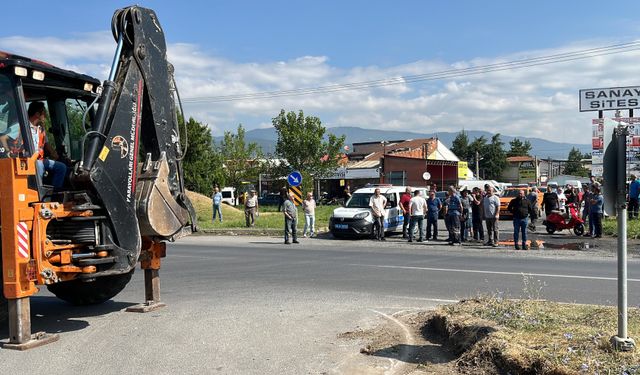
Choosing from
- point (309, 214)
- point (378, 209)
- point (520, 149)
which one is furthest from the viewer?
point (520, 149)

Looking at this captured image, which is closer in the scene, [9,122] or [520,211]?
[9,122]

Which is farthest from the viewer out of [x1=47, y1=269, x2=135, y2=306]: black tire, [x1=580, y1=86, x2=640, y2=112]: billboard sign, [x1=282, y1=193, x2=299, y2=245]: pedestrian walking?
[x1=580, y1=86, x2=640, y2=112]: billboard sign

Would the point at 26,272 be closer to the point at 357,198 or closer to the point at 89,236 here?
the point at 89,236

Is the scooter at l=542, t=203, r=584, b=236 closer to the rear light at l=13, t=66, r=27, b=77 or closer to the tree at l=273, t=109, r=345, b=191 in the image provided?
the rear light at l=13, t=66, r=27, b=77

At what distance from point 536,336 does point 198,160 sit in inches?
1775

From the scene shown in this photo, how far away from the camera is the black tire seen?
29.0 feet

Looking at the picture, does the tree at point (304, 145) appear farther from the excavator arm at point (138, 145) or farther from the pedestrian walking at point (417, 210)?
the excavator arm at point (138, 145)

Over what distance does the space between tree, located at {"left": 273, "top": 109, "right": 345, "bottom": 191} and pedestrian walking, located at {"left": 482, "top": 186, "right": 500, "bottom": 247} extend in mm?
34916

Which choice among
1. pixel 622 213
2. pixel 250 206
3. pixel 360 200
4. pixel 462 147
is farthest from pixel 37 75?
pixel 462 147

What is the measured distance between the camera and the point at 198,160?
48.9m

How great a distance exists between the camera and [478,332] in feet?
20.0

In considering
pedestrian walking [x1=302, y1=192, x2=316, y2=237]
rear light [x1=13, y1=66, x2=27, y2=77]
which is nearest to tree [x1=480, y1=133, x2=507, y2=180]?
pedestrian walking [x1=302, y1=192, x2=316, y2=237]

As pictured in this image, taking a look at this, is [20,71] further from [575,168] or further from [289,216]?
[575,168]

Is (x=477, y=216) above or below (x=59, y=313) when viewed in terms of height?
above
